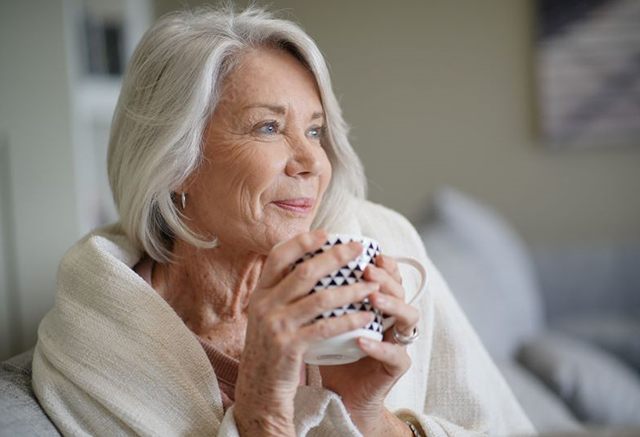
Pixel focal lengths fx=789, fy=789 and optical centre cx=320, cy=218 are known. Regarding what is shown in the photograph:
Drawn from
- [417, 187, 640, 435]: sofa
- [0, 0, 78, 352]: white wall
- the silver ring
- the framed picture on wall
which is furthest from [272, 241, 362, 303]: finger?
the framed picture on wall

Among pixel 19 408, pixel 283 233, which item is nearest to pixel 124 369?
pixel 19 408

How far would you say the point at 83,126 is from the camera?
117 inches

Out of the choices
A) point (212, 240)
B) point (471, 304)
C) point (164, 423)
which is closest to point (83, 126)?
point (471, 304)

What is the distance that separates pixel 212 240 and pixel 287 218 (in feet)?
0.47

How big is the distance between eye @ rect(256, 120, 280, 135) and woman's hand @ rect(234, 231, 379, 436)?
12.8 inches

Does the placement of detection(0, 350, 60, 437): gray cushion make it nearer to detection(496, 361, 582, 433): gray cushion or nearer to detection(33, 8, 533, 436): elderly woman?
detection(33, 8, 533, 436): elderly woman

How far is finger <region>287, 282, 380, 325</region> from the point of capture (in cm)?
91

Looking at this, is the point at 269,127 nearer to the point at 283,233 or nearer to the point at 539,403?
the point at 283,233

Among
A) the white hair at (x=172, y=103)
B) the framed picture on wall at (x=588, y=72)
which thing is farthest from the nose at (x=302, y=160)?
the framed picture on wall at (x=588, y=72)

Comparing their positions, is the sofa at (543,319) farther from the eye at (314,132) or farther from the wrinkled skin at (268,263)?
the eye at (314,132)

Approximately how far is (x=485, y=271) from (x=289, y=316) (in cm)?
210

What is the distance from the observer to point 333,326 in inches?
35.7

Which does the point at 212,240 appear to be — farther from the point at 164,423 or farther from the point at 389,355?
the point at 389,355

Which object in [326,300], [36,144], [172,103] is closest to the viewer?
[326,300]
